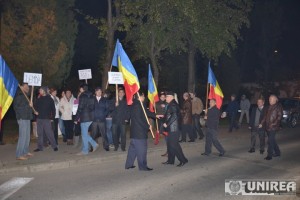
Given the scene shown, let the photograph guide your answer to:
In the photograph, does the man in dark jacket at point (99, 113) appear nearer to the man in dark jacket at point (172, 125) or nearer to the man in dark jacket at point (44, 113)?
the man in dark jacket at point (44, 113)

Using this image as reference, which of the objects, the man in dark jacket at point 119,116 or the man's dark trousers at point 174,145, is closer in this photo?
the man's dark trousers at point 174,145

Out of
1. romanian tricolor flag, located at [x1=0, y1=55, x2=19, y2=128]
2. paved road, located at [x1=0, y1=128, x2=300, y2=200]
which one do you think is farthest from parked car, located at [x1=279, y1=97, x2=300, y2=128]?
romanian tricolor flag, located at [x1=0, y1=55, x2=19, y2=128]

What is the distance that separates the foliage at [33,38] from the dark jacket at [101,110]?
7151 mm

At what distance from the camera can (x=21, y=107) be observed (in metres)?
11.3

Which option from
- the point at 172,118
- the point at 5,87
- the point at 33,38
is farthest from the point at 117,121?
the point at 33,38

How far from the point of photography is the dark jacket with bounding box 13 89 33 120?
1129 centimetres

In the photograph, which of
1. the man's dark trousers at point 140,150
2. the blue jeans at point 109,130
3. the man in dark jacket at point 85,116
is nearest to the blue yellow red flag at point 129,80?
the man's dark trousers at point 140,150

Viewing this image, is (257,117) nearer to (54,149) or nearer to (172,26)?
(54,149)

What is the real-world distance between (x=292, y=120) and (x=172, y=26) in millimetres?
8478

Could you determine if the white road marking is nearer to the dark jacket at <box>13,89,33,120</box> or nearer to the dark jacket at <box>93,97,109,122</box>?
the dark jacket at <box>13,89,33,120</box>

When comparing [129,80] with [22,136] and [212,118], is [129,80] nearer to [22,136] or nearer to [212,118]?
[212,118]

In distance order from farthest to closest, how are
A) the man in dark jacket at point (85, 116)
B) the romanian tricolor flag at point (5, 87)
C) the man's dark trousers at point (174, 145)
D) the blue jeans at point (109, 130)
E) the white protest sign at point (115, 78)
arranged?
1. the blue jeans at point (109, 130)
2. the white protest sign at point (115, 78)
3. the man in dark jacket at point (85, 116)
4. the man's dark trousers at point (174, 145)
5. the romanian tricolor flag at point (5, 87)

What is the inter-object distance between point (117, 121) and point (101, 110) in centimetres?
63

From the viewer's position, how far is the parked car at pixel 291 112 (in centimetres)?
2312
